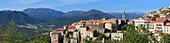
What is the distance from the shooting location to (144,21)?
9294 cm

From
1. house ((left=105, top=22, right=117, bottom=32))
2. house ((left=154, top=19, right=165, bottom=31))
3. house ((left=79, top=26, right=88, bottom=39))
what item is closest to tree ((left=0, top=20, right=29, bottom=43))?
house ((left=79, top=26, right=88, bottom=39))

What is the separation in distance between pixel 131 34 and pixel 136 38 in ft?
8.28

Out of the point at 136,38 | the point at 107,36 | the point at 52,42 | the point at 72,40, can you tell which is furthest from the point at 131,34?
the point at 52,42

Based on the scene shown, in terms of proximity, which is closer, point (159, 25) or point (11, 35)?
point (11, 35)

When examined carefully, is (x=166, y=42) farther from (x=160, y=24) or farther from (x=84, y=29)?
(x=84, y=29)

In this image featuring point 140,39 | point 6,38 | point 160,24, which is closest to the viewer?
point 6,38

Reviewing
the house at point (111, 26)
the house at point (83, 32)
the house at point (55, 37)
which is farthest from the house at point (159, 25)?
the house at point (55, 37)

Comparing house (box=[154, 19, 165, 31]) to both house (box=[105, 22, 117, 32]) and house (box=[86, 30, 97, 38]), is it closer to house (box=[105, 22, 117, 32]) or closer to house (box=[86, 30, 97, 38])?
house (box=[105, 22, 117, 32])

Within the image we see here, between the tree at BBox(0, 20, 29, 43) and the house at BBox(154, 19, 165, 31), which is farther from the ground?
the tree at BBox(0, 20, 29, 43)

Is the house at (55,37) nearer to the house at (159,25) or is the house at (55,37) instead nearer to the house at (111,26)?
the house at (111,26)

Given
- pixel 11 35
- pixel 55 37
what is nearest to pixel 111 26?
pixel 55 37

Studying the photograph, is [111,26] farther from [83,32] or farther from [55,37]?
[55,37]

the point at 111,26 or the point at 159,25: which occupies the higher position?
the point at 159,25

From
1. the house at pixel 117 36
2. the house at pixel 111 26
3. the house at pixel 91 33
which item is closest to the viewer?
the house at pixel 117 36
